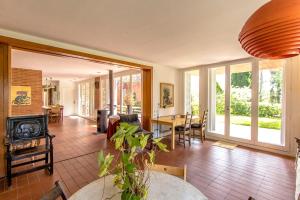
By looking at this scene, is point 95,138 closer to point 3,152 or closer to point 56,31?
point 3,152

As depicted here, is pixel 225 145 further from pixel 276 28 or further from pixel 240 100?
pixel 276 28

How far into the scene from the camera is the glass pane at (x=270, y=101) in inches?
158

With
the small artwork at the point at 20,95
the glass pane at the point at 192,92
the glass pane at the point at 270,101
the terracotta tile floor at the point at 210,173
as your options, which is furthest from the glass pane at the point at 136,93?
the glass pane at the point at 270,101

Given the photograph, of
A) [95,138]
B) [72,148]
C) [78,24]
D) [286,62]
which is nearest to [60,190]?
[78,24]

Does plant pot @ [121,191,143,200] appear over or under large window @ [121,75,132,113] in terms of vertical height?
under

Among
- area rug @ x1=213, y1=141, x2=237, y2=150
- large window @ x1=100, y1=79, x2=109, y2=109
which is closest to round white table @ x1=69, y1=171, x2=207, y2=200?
area rug @ x1=213, y1=141, x2=237, y2=150

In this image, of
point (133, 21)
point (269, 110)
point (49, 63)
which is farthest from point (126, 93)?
point (269, 110)

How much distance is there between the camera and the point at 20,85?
5852mm

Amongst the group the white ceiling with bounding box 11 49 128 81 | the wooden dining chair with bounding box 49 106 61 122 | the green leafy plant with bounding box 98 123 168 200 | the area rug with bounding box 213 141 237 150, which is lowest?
the area rug with bounding box 213 141 237 150

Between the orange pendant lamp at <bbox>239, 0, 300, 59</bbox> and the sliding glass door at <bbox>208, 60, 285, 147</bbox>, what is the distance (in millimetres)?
3837

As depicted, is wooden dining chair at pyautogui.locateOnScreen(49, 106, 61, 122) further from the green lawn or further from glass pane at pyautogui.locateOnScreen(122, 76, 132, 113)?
the green lawn

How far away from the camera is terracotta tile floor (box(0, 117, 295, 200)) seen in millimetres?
2354

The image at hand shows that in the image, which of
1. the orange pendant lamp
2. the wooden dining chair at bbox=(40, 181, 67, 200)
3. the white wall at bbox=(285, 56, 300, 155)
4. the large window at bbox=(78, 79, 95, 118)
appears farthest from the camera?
the large window at bbox=(78, 79, 95, 118)

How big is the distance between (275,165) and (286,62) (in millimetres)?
2374
